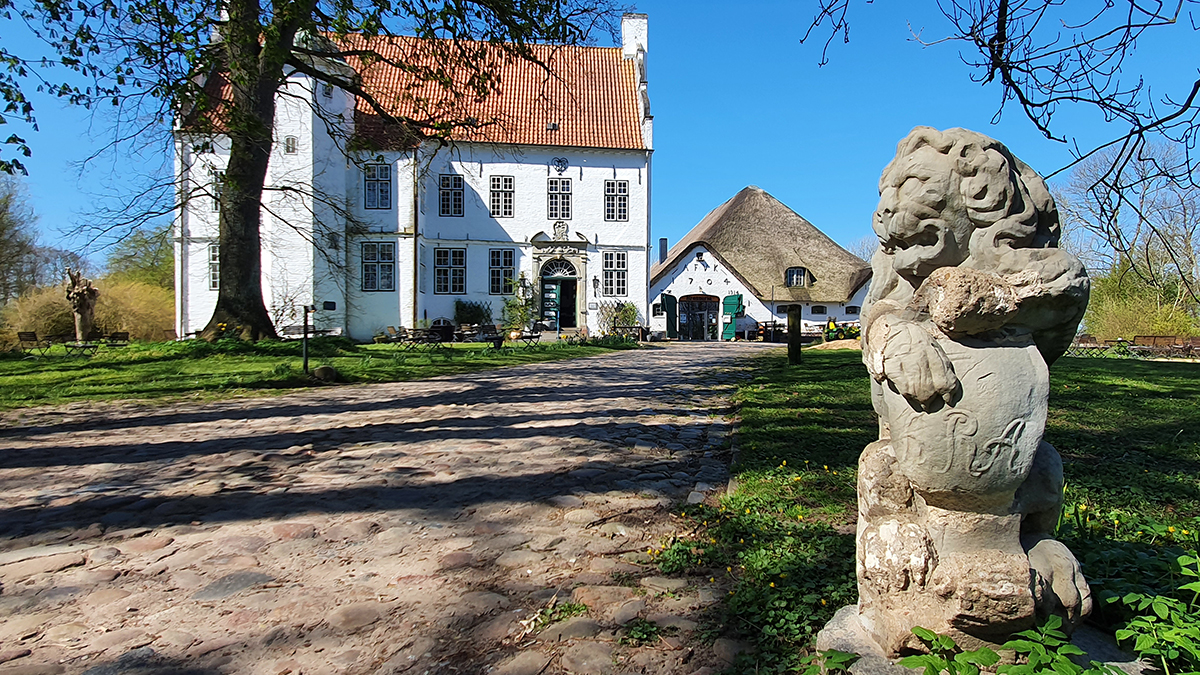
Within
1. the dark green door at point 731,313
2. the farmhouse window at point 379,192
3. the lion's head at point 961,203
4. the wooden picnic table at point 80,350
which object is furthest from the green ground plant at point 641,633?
the dark green door at point 731,313

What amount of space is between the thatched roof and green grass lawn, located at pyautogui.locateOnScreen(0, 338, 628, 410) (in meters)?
20.8

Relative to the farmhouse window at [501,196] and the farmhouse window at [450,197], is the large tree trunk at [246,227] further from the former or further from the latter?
the farmhouse window at [501,196]

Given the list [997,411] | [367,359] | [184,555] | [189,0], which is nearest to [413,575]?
[184,555]

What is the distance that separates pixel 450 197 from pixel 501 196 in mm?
2388

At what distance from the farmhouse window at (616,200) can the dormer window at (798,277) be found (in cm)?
1126

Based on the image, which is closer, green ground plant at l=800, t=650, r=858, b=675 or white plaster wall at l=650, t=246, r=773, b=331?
green ground plant at l=800, t=650, r=858, b=675

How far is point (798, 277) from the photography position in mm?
37062

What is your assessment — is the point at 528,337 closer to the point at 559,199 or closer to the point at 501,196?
the point at 559,199

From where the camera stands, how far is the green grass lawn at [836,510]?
2680 millimetres

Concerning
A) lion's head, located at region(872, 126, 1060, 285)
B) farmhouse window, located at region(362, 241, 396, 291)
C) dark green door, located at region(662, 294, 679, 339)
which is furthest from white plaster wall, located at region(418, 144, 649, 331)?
lion's head, located at region(872, 126, 1060, 285)

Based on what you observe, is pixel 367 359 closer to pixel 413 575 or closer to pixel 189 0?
pixel 189 0

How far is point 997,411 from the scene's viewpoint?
6.28 ft

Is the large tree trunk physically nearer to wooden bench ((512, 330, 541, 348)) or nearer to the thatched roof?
wooden bench ((512, 330, 541, 348))

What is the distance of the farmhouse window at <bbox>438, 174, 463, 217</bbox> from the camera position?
30.8 meters
